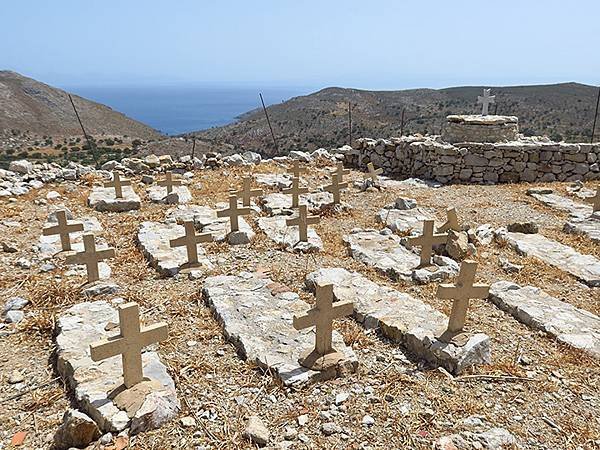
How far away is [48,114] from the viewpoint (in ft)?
161

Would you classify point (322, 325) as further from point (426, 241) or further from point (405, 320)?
point (426, 241)

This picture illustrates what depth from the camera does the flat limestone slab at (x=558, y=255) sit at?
6348 mm

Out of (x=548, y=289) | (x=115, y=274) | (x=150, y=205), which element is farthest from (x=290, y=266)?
(x=150, y=205)

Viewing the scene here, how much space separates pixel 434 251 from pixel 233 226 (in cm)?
309

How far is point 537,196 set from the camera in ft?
37.0

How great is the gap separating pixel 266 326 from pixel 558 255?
4.84 meters

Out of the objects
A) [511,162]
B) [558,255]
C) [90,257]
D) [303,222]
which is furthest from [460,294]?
[511,162]

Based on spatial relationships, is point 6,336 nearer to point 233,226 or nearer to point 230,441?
point 230,441

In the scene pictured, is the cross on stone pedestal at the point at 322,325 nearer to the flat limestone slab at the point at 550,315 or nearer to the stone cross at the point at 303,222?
the flat limestone slab at the point at 550,315

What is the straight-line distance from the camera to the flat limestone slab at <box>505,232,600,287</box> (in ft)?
20.8

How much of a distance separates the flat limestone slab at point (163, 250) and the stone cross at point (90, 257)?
752mm

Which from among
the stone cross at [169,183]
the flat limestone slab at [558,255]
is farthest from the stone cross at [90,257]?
the flat limestone slab at [558,255]

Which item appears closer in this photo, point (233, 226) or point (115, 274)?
point (115, 274)

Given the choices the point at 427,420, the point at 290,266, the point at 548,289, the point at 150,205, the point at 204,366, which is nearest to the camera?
the point at 427,420
